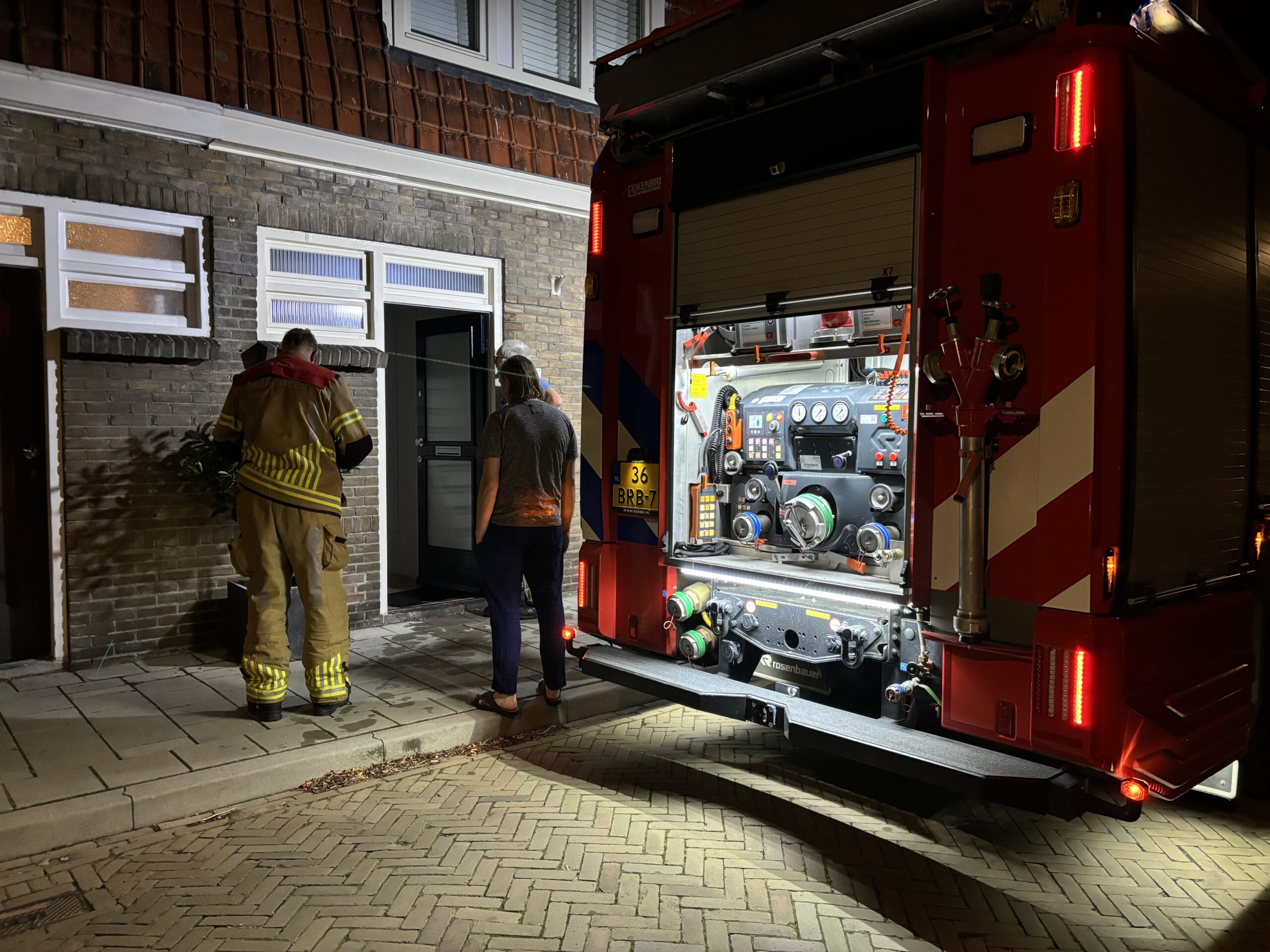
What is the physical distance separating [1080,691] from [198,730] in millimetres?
4233

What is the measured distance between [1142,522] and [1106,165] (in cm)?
119

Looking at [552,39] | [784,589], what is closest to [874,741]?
[784,589]

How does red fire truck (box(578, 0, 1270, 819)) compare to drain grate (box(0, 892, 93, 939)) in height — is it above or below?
above

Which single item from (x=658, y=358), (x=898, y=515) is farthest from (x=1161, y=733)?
(x=658, y=358)

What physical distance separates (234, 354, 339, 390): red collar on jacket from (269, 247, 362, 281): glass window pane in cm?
209

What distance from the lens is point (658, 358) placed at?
4520 millimetres

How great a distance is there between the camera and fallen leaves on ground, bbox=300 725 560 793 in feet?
14.4

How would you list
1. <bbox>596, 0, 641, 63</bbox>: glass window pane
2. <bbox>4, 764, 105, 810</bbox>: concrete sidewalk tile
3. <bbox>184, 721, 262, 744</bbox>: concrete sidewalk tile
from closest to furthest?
<bbox>4, 764, 105, 810</bbox>: concrete sidewalk tile
<bbox>184, 721, 262, 744</bbox>: concrete sidewalk tile
<bbox>596, 0, 641, 63</bbox>: glass window pane

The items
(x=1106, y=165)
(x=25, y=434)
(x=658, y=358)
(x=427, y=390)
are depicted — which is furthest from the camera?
(x=427, y=390)

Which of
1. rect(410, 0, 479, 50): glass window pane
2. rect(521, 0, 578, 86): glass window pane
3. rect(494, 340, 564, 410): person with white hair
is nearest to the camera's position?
rect(494, 340, 564, 410): person with white hair

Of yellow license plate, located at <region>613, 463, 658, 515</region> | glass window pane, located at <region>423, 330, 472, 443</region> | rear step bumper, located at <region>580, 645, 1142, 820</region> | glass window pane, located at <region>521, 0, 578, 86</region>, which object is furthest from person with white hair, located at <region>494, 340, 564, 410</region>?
glass window pane, located at <region>521, 0, 578, 86</region>

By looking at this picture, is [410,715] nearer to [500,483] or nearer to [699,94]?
[500,483]

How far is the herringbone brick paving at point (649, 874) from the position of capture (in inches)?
121

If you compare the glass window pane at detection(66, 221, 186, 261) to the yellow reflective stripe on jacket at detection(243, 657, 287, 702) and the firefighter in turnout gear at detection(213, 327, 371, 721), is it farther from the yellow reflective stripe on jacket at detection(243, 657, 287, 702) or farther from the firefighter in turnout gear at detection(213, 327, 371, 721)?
the yellow reflective stripe on jacket at detection(243, 657, 287, 702)
